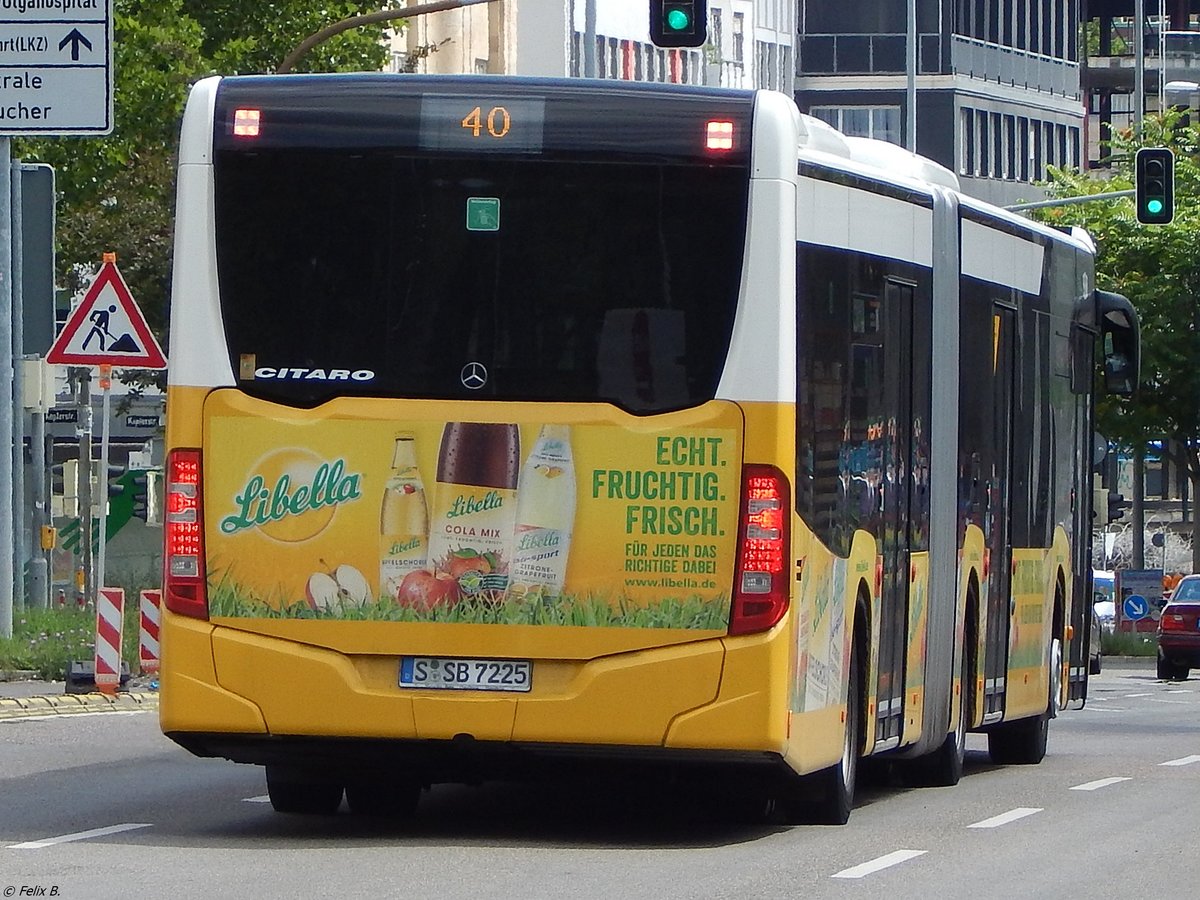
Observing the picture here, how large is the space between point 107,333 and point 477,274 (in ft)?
34.1

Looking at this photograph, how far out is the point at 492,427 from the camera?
13.9m

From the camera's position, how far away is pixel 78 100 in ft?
77.0

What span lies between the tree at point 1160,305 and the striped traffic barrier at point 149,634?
33516 mm

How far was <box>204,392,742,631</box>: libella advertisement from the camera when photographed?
13742 millimetres

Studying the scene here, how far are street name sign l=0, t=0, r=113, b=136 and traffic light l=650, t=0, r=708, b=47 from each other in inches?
159

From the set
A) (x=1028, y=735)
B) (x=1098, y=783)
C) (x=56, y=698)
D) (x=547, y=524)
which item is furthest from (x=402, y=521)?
(x=56, y=698)

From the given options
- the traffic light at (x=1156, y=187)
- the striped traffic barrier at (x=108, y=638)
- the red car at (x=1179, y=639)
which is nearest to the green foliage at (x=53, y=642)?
the striped traffic barrier at (x=108, y=638)

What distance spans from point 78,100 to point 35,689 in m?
4.29

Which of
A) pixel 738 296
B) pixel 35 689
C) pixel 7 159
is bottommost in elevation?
pixel 35 689

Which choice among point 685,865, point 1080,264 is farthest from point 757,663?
point 1080,264

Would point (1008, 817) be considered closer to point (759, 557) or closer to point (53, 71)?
point (759, 557)

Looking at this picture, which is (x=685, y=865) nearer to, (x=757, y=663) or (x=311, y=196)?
(x=757, y=663)

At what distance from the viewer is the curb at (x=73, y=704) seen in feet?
75.0

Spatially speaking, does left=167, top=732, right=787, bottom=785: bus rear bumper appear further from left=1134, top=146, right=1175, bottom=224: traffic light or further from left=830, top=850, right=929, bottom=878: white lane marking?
left=1134, top=146, right=1175, bottom=224: traffic light
